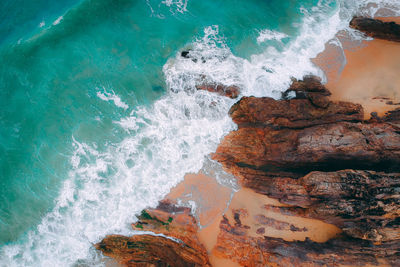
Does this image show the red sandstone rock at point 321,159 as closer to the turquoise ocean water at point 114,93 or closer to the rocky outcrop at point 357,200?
the rocky outcrop at point 357,200

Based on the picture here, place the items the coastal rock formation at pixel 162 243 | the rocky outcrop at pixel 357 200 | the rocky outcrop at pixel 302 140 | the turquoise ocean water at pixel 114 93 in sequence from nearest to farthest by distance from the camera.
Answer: the rocky outcrop at pixel 357 200 < the rocky outcrop at pixel 302 140 < the coastal rock formation at pixel 162 243 < the turquoise ocean water at pixel 114 93

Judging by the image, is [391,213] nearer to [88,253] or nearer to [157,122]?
[157,122]

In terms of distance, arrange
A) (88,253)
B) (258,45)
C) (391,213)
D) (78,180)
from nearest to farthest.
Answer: (391,213) → (88,253) → (78,180) → (258,45)

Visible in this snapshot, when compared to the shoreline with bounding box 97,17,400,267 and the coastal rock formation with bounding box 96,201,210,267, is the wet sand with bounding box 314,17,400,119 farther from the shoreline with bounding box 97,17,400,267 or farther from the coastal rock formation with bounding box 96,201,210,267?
the coastal rock formation with bounding box 96,201,210,267

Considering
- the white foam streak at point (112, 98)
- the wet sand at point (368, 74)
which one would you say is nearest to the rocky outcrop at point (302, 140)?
the wet sand at point (368, 74)

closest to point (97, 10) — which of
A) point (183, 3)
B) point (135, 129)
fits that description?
point (183, 3)

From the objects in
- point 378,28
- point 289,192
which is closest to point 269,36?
point 378,28

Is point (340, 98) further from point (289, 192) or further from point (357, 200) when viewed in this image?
point (289, 192)
